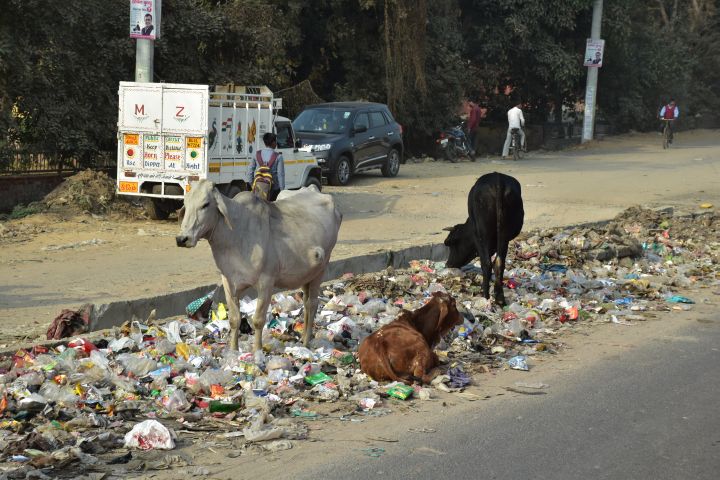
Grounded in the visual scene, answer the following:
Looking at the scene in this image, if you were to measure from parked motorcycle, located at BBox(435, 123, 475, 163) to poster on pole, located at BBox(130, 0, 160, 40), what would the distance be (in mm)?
15548

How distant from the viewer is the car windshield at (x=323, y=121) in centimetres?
2381

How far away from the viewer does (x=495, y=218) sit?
35.6 feet

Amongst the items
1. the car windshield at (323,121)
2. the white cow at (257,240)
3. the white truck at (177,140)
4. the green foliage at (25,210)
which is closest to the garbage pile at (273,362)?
the white cow at (257,240)

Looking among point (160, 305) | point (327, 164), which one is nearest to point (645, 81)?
point (327, 164)

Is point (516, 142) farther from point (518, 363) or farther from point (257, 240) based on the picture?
point (257, 240)

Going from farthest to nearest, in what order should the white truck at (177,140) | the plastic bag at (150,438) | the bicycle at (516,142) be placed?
the bicycle at (516,142), the white truck at (177,140), the plastic bag at (150,438)

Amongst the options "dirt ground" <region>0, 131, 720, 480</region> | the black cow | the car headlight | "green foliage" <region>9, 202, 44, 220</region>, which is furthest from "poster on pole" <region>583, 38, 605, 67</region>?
the black cow

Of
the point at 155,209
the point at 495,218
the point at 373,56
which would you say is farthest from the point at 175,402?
the point at 373,56

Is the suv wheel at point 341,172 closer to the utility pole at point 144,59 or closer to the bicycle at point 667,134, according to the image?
the utility pole at point 144,59

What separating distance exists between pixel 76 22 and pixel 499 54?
20851 millimetres

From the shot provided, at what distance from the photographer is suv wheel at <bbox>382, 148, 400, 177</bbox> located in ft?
83.1

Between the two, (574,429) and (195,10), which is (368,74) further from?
(574,429)

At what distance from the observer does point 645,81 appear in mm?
42500

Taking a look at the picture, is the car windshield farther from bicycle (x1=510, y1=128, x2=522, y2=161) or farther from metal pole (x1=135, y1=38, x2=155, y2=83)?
bicycle (x1=510, y1=128, x2=522, y2=161)
